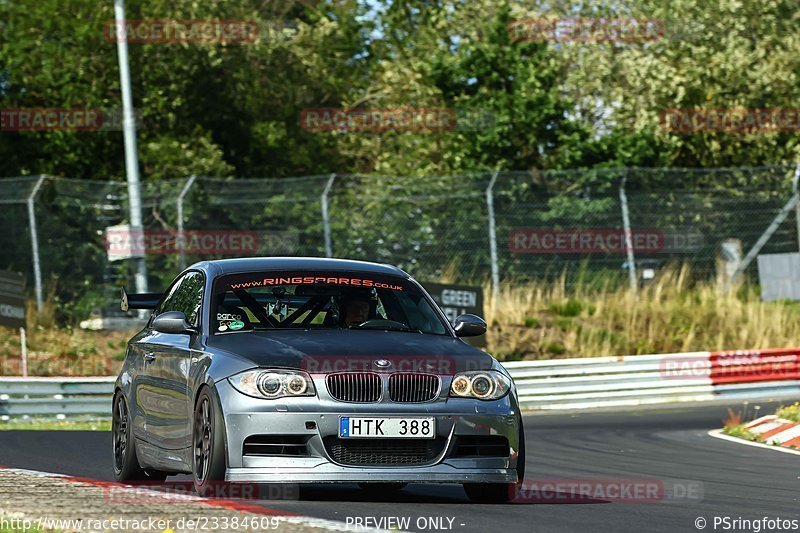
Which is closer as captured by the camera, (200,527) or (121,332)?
(200,527)

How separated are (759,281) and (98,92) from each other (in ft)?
45.9

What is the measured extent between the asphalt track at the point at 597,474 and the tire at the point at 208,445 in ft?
1.17

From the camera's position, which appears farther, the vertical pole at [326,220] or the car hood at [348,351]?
the vertical pole at [326,220]

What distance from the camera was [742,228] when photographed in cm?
2841

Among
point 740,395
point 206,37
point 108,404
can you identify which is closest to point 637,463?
point 108,404

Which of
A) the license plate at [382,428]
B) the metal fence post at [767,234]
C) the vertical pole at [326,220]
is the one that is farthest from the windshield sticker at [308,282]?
the metal fence post at [767,234]

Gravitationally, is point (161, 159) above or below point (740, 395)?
above

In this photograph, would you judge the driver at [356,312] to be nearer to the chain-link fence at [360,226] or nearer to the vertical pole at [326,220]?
the chain-link fence at [360,226]

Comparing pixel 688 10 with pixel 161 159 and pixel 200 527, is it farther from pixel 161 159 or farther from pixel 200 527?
pixel 200 527

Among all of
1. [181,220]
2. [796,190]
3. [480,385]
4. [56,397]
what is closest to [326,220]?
[181,220]

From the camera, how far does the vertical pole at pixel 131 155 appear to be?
26.2 meters

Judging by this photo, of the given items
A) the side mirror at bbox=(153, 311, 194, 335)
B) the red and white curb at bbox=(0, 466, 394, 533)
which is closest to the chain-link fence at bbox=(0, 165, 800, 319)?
the side mirror at bbox=(153, 311, 194, 335)

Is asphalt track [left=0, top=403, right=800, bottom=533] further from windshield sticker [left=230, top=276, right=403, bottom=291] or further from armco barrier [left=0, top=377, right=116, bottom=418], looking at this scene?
armco barrier [left=0, top=377, right=116, bottom=418]

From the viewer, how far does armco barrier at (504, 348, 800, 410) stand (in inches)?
955
